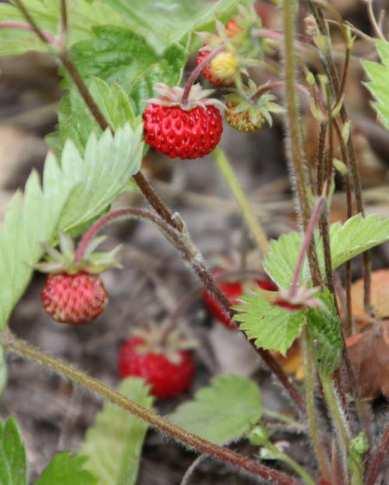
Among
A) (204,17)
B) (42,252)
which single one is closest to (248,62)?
(204,17)

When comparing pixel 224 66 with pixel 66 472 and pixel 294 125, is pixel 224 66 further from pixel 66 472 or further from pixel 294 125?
pixel 66 472

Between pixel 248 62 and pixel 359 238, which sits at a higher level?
pixel 248 62

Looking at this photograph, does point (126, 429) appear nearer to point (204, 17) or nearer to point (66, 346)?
point (66, 346)

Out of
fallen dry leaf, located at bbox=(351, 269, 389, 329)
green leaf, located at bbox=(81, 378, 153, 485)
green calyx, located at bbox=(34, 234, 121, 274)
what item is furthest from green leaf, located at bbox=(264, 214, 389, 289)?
green leaf, located at bbox=(81, 378, 153, 485)

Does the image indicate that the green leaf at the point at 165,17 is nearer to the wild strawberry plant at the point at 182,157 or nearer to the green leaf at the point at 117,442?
the wild strawberry plant at the point at 182,157

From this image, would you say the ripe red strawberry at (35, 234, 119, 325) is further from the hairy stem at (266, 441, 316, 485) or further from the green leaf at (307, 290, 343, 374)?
the hairy stem at (266, 441, 316, 485)

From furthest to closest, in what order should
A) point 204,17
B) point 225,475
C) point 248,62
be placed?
point 225,475 → point 204,17 → point 248,62
